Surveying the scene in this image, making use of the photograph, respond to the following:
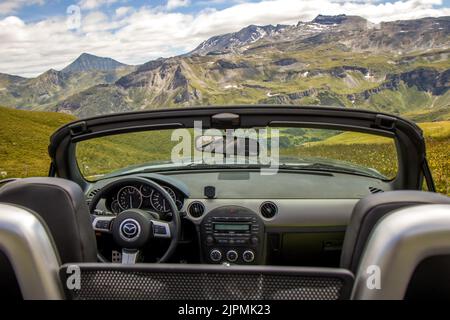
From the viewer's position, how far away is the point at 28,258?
2012mm

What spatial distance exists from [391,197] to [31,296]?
148 cm

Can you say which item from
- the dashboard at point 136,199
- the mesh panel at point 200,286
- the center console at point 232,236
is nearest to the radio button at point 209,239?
the center console at point 232,236

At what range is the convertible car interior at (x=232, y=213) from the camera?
75.9 inches

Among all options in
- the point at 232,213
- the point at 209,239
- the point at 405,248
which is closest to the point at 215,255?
the point at 209,239

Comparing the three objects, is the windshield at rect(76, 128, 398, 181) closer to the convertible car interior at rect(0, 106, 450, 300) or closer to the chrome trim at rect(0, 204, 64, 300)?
the convertible car interior at rect(0, 106, 450, 300)

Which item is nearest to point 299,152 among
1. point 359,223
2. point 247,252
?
point 247,252

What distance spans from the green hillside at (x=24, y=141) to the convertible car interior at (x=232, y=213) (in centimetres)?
8975

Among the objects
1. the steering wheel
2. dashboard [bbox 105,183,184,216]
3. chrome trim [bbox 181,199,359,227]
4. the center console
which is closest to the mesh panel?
the steering wheel

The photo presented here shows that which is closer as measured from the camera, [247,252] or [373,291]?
[373,291]

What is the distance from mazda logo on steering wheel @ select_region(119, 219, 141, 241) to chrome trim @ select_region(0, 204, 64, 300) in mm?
1555

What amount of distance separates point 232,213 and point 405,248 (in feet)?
9.09

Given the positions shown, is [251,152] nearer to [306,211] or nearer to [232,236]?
[232,236]

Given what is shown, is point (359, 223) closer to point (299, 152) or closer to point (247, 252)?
point (247, 252)
